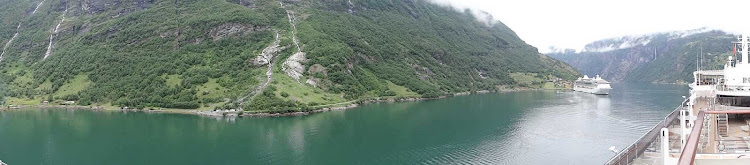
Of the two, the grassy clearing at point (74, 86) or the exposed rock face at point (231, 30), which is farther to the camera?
the exposed rock face at point (231, 30)

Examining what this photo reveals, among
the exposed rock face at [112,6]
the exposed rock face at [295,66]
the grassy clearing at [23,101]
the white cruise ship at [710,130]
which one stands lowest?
the grassy clearing at [23,101]

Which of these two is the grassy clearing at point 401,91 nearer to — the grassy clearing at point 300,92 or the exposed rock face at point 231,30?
the grassy clearing at point 300,92

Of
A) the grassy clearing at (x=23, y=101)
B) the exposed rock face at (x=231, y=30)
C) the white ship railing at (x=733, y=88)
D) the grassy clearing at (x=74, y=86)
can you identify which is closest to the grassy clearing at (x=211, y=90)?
the exposed rock face at (x=231, y=30)

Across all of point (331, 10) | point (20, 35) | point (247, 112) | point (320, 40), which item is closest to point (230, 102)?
point (247, 112)

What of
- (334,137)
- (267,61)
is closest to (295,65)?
(267,61)

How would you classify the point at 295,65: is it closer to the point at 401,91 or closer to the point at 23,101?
the point at 401,91

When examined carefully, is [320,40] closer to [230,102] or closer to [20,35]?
[230,102]
